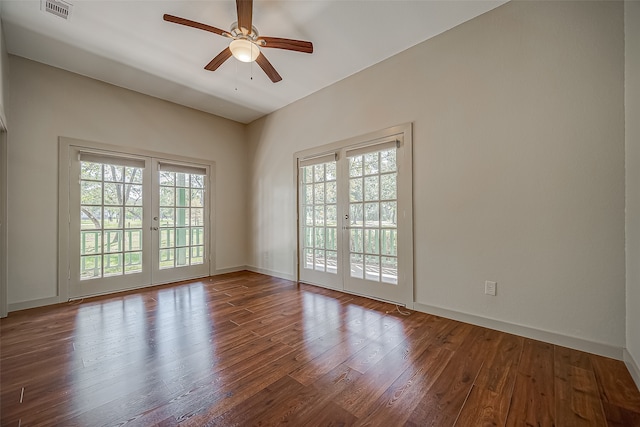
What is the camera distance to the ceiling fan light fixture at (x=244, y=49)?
2.35 meters

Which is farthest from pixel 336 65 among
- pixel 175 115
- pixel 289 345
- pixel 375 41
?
pixel 289 345

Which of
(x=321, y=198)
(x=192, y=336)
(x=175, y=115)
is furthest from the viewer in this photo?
(x=175, y=115)

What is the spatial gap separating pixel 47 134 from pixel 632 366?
5.86m

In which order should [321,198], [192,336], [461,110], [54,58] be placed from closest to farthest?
[192,336]
[461,110]
[54,58]
[321,198]

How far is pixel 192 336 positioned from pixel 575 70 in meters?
3.83

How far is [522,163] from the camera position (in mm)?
2279

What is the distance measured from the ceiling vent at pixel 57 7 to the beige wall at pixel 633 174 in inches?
172

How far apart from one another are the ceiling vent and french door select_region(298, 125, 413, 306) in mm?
2863

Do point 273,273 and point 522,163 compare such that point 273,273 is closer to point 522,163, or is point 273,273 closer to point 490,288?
point 490,288

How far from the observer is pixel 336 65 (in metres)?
3.25

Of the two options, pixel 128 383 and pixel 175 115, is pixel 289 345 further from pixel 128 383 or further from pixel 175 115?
pixel 175 115

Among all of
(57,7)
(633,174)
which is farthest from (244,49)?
(633,174)

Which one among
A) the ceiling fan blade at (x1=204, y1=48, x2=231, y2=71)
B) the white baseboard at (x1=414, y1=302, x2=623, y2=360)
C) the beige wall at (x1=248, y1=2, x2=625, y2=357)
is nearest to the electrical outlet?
the beige wall at (x1=248, y1=2, x2=625, y2=357)

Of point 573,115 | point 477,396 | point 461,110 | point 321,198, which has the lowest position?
point 477,396
